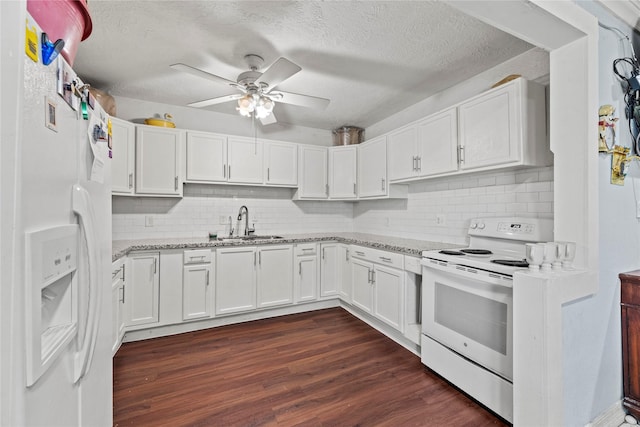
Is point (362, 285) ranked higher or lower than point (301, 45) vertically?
lower

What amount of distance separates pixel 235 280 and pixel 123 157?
5.56 ft

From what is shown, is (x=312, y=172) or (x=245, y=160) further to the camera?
(x=312, y=172)

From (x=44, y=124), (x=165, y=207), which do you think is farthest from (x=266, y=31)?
(x=165, y=207)

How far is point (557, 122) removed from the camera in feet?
5.23

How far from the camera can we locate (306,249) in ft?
11.4

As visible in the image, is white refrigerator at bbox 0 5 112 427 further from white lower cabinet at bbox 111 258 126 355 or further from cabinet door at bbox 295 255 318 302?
cabinet door at bbox 295 255 318 302

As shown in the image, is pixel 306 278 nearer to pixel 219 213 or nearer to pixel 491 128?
pixel 219 213

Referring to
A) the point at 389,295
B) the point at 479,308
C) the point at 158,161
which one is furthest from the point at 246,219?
the point at 479,308

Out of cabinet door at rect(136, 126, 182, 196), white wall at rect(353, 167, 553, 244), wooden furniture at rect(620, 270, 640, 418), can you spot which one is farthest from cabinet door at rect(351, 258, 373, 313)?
cabinet door at rect(136, 126, 182, 196)

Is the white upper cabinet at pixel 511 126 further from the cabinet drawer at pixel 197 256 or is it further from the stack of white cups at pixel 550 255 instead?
the cabinet drawer at pixel 197 256

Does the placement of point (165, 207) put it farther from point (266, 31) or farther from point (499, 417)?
point (499, 417)

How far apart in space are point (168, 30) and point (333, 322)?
10.1 feet

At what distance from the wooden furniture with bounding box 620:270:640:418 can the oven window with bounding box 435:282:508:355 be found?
0.75 m

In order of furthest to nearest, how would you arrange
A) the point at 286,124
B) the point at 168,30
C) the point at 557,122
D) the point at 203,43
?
the point at 286,124 → the point at 203,43 → the point at 168,30 → the point at 557,122
